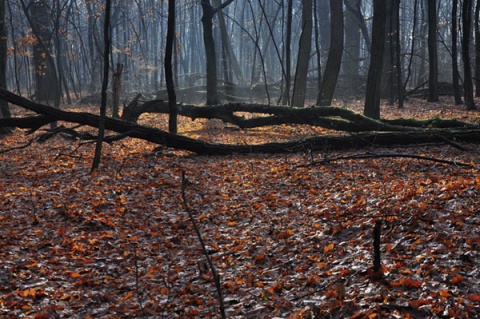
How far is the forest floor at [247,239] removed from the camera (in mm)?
4664

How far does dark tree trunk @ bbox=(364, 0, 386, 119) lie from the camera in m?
16.1

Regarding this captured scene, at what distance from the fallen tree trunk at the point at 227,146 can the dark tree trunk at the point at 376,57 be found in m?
5.17

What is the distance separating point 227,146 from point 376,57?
698 centimetres

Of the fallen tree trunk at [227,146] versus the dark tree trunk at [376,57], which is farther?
the dark tree trunk at [376,57]

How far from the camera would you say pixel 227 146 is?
42.3 feet

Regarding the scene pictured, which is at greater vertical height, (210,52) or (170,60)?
(210,52)

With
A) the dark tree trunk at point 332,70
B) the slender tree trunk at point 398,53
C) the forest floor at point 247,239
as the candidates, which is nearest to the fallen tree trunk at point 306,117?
the forest floor at point 247,239

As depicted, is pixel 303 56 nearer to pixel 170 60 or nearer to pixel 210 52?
pixel 210 52

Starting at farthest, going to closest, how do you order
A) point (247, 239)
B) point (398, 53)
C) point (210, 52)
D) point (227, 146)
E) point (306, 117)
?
point (398, 53)
point (210, 52)
point (306, 117)
point (227, 146)
point (247, 239)

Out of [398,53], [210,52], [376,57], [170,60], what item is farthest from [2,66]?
[398,53]

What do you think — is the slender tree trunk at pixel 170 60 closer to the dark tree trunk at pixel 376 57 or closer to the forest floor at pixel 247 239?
the forest floor at pixel 247 239

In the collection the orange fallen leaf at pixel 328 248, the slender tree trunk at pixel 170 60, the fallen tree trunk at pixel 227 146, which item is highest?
the slender tree trunk at pixel 170 60

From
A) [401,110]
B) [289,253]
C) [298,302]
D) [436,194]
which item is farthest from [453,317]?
[401,110]

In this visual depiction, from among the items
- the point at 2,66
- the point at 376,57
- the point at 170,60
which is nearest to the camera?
the point at 170,60
